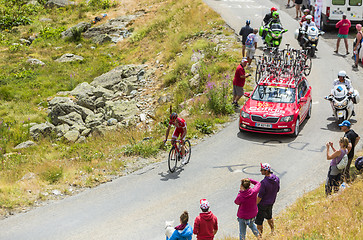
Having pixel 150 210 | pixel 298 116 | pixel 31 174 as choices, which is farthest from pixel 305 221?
pixel 31 174

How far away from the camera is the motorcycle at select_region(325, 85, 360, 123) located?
52.0 ft

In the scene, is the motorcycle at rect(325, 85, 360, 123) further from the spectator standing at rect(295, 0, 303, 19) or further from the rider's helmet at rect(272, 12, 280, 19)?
the spectator standing at rect(295, 0, 303, 19)

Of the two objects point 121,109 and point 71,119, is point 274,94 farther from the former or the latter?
point 71,119

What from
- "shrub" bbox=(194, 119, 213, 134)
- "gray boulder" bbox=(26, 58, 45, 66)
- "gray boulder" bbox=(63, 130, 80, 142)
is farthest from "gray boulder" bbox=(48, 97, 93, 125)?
"gray boulder" bbox=(26, 58, 45, 66)

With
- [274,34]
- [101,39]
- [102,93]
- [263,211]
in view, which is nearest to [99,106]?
[102,93]

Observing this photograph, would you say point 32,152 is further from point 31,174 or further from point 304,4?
point 304,4

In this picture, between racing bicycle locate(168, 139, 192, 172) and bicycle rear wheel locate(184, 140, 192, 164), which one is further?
bicycle rear wheel locate(184, 140, 192, 164)

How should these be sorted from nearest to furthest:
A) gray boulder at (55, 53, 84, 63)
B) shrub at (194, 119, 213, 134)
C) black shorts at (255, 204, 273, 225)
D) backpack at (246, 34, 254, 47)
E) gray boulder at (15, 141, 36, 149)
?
black shorts at (255, 204, 273, 225), shrub at (194, 119, 213, 134), gray boulder at (15, 141, 36, 149), backpack at (246, 34, 254, 47), gray boulder at (55, 53, 84, 63)

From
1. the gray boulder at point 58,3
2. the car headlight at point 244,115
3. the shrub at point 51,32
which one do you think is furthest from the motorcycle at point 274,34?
the gray boulder at point 58,3

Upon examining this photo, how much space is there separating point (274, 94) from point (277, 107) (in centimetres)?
70

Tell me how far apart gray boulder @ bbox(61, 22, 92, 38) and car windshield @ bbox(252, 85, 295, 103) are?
76.4 feet

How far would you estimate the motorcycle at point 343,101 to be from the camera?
52.0 feet

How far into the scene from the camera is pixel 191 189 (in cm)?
1261

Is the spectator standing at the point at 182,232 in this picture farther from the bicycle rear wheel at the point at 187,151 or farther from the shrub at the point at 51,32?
the shrub at the point at 51,32
